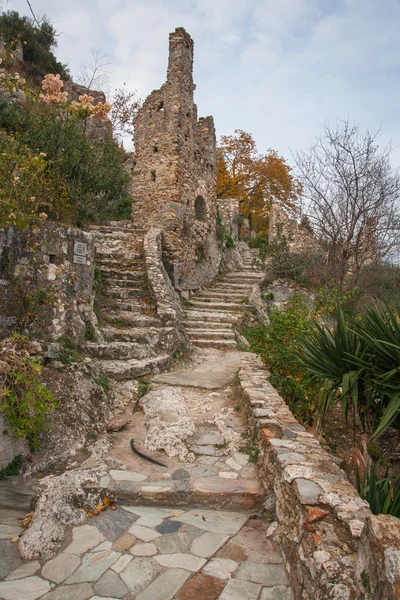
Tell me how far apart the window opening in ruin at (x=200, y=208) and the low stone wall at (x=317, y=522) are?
1108cm

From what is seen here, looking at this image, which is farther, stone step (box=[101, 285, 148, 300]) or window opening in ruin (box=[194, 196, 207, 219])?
window opening in ruin (box=[194, 196, 207, 219])

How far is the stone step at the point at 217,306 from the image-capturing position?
11789mm

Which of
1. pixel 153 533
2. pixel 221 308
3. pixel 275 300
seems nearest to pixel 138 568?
pixel 153 533

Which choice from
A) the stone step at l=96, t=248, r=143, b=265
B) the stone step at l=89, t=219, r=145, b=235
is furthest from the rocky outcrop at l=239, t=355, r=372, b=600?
the stone step at l=89, t=219, r=145, b=235

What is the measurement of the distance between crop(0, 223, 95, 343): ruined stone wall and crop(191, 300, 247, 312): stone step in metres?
5.53

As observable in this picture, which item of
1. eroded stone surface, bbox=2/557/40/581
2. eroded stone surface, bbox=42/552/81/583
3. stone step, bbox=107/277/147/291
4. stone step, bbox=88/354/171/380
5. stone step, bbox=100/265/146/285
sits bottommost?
eroded stone surface, bbox=2/557/40/581

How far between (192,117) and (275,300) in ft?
22.0

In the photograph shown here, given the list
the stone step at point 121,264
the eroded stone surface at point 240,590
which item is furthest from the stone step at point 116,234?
the eroded stone surface at point 240,590

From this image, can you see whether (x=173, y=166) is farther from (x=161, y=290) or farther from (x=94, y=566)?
(x=94, y=566)

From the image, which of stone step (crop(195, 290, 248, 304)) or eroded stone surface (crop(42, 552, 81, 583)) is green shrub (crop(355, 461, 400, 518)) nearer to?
eroded stone surface (crop(42, 552, 81, 583))

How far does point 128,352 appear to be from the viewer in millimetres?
6648

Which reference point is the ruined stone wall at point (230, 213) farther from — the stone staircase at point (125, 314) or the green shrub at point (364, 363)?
the green shrub at point (364, 363)

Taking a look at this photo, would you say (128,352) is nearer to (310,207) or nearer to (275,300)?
(310,207)

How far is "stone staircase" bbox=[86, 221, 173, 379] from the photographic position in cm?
636
